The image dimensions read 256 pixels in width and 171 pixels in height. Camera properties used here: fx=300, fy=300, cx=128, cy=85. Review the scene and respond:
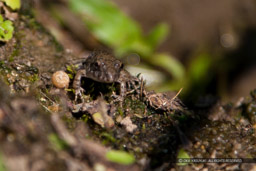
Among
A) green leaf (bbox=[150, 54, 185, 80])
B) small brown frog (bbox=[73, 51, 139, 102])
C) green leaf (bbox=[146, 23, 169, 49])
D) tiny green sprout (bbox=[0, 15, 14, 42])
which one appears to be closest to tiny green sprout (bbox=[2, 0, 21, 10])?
tiny green sprout (bbox=[0, 15, 14, 42])

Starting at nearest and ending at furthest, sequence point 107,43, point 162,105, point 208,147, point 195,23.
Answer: point 208,147 < point 162,105 < point 107,43 < point 195,23

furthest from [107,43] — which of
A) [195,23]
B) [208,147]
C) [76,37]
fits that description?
[208,147]

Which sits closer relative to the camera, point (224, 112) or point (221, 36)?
point (224, 112)

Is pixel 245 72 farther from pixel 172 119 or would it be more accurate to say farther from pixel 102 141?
pixel 102 141

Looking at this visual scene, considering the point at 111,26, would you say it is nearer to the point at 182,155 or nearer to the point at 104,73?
the point at 104,73

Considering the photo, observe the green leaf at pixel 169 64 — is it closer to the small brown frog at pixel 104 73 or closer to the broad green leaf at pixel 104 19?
the broad green leaf at pixel 104 19

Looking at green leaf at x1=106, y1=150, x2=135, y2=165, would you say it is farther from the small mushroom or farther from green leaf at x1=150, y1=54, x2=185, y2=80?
green leaf at x1=150, y1=54, x2=185, y2=80

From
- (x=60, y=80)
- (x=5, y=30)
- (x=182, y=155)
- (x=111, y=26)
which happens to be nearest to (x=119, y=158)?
(x=182, y=155)
